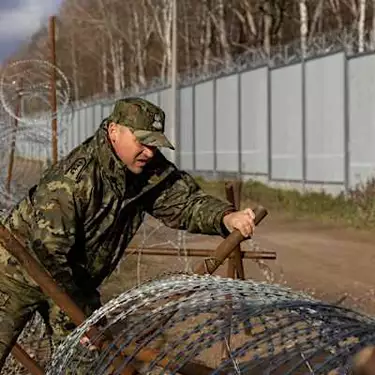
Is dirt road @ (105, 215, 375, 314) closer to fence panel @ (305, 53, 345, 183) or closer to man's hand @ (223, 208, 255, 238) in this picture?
fence panel @ (305, 53, 345, 183)

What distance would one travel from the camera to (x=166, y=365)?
259cm

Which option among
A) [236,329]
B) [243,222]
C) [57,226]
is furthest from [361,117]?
[236,329]

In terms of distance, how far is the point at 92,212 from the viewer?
3416mm

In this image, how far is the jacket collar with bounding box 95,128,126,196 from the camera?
11.2 ft

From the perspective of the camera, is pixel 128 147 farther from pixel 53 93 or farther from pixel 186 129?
pixel 186 129

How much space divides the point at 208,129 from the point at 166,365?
25969mm

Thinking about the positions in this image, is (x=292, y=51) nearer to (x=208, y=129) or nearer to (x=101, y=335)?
(x=208, y=129)

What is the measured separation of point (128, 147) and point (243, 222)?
50 cm

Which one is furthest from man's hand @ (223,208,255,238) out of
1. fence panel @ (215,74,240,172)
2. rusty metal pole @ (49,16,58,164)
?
fence panel @ (215,74,240,172)

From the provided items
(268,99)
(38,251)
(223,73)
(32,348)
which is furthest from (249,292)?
(223,73)

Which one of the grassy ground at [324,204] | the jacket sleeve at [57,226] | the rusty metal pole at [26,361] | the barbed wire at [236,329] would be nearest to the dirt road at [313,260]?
the grassy ground at [324,204]

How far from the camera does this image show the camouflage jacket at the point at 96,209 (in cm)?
329

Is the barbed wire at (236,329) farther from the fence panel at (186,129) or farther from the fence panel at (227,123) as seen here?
the fence panel at (186,129)

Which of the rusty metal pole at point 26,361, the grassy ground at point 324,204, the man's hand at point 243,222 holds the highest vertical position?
the man's hand at point 243,222
